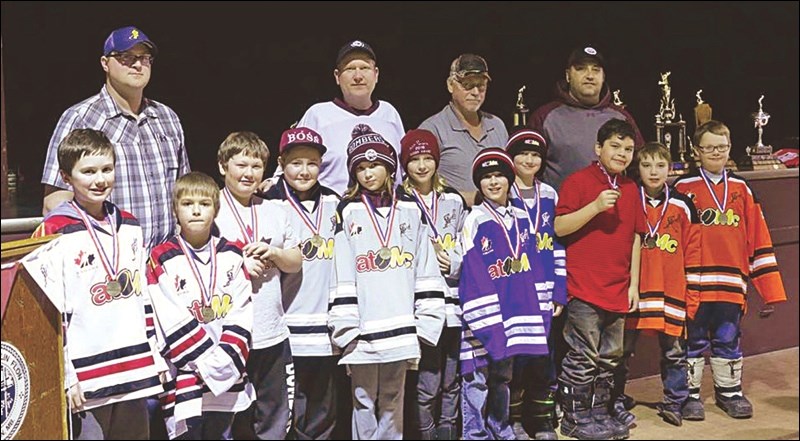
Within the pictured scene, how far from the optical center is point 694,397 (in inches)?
161

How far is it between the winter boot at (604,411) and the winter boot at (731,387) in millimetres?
545

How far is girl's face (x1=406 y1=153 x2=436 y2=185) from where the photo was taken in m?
3.56

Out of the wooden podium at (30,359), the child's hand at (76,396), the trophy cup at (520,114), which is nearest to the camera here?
the wooden podium at (30,359)

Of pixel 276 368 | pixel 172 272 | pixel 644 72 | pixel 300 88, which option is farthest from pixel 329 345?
pixel 644 72

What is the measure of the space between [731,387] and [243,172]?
2.31 meters

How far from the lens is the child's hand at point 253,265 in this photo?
3258 mm

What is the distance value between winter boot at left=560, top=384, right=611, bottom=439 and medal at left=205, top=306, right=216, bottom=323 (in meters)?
1.48

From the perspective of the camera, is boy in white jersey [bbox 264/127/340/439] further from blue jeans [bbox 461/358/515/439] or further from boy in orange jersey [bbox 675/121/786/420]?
boy in orange jersey [bbox 675/121/786/420]

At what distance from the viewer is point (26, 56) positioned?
17.0 feet

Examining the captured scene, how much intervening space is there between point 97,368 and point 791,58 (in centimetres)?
509

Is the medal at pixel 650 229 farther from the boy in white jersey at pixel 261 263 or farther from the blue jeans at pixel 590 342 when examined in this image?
the boy in white jersey at pixel 261 263

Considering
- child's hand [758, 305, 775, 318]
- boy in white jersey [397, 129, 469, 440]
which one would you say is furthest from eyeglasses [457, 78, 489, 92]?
child's hand [758, 305, 775, 318]

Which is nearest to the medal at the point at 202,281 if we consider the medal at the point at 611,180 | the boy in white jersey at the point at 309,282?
the boy in white jersey at the point at 309,282

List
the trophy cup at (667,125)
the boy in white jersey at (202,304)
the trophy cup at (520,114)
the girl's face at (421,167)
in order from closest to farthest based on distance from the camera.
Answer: the boy in white jersey at (202,304) → the girl's face at (421,167) → the trophy cup at (520,114) → the trophy cup at (667,125)
